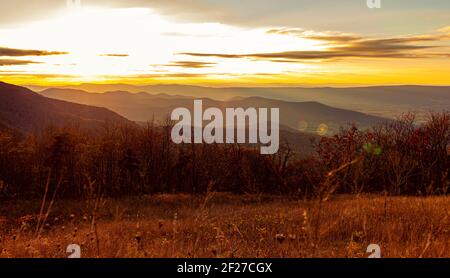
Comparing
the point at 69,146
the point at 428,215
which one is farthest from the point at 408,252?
the point at 69,146

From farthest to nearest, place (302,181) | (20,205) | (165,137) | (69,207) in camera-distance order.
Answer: (165,137)
(302,181)
(20,205)
(69,207)

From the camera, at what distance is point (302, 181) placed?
143 ft

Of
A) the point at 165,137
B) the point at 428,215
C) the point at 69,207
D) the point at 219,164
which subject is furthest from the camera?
the point at 165,137

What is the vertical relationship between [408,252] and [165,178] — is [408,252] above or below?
above
